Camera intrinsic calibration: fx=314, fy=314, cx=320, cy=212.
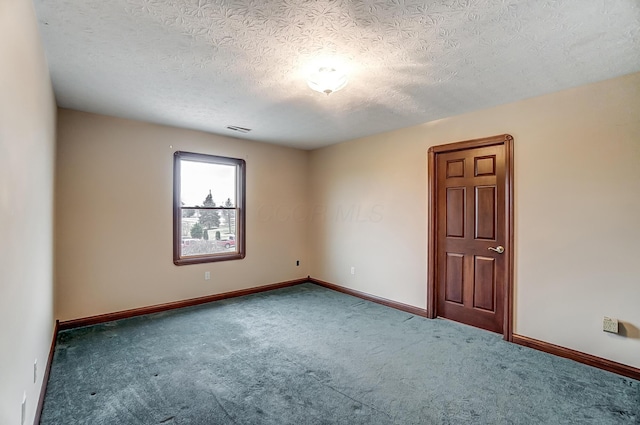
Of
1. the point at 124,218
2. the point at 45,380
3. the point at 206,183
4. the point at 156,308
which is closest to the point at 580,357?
the point at 45,380

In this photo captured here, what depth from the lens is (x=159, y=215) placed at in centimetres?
415

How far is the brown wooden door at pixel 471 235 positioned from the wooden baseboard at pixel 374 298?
0.92 ft

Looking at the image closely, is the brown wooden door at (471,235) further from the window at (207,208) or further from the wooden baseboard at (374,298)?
the window at (207,208)

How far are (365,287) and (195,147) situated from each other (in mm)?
3221

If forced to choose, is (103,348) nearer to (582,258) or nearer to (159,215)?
(159,215)

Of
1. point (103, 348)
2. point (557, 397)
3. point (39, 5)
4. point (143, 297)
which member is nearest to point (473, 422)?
point (557, 397)

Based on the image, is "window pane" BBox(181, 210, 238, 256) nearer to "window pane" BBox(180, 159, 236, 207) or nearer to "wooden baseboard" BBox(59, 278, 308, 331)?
"window pane" BBox(180, 159, 236, 207)

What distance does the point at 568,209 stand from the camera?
289 cm

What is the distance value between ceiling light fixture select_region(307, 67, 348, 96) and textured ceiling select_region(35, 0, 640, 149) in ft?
0.27

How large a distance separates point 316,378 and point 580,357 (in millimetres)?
2351

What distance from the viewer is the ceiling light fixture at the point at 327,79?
246 centimetres

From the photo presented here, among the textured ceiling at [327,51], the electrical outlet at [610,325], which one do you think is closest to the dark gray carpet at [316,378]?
the electrical outlet at [610,325]

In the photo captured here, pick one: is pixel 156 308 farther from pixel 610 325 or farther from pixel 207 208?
pixel 610 325

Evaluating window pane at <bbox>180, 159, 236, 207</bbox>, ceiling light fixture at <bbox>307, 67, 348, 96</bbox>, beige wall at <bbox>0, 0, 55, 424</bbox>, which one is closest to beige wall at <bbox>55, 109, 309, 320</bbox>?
window pane at <bbox>180, 159, 236, 207</bbox>
